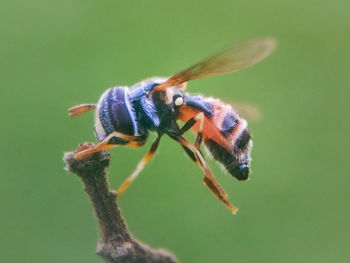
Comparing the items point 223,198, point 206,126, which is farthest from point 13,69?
point 223,198

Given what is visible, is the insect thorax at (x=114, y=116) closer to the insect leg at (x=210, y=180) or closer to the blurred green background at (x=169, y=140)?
the insect leg at (x=210, y=180)

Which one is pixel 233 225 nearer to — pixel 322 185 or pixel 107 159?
pixel 322 185

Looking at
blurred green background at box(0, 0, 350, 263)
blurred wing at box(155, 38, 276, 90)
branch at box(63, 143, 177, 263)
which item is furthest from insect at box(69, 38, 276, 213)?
blurred green background at box(0, 0, 350, 263)

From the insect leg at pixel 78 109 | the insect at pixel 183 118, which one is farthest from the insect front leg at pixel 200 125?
the insect leg at pixel 78 109

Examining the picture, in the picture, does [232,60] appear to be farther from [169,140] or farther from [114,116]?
[169,140]

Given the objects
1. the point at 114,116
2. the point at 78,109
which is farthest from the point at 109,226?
the point at 78,109

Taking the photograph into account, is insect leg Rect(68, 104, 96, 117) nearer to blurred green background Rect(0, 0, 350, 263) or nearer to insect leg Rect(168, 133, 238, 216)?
insect leg Rect(168, 133, 238, 216)
